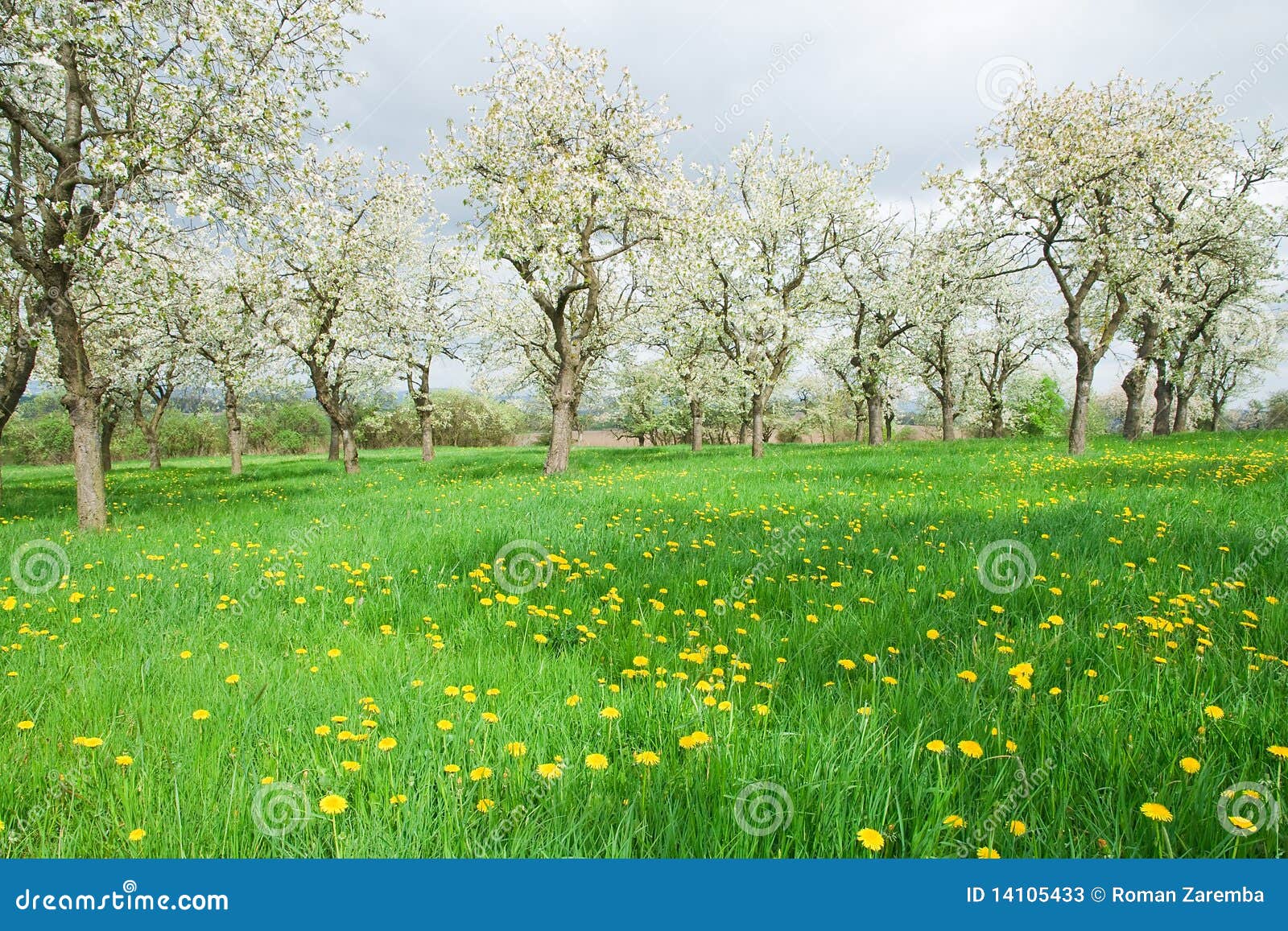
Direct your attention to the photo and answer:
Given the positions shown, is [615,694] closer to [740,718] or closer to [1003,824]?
[740,718]

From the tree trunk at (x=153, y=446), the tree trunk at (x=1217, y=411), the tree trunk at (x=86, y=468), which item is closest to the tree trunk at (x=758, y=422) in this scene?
the tree trunk at (x=86, y=468)

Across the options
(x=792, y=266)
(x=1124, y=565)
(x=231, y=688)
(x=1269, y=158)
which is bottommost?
(x=231, y=688)

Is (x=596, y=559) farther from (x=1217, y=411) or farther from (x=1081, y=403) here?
(x=1217, y=411)

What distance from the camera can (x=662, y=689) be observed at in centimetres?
330

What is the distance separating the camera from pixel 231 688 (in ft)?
11.3

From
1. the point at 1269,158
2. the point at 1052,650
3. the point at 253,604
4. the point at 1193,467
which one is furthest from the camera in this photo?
the point at 1269,158

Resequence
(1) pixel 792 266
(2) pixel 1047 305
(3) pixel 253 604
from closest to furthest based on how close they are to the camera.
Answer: (3) pixel 253 604 → (1) pixel 792 266 → (2) pixel 1047 305

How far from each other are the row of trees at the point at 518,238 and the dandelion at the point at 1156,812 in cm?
1127

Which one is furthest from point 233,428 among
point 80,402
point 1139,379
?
point 1139,379

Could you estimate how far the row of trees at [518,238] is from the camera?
9.43 m

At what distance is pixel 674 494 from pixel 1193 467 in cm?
997

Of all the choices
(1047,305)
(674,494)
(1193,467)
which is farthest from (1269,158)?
(674,494)

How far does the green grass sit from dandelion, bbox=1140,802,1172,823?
119 mm

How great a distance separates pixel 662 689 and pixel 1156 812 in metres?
2.05
